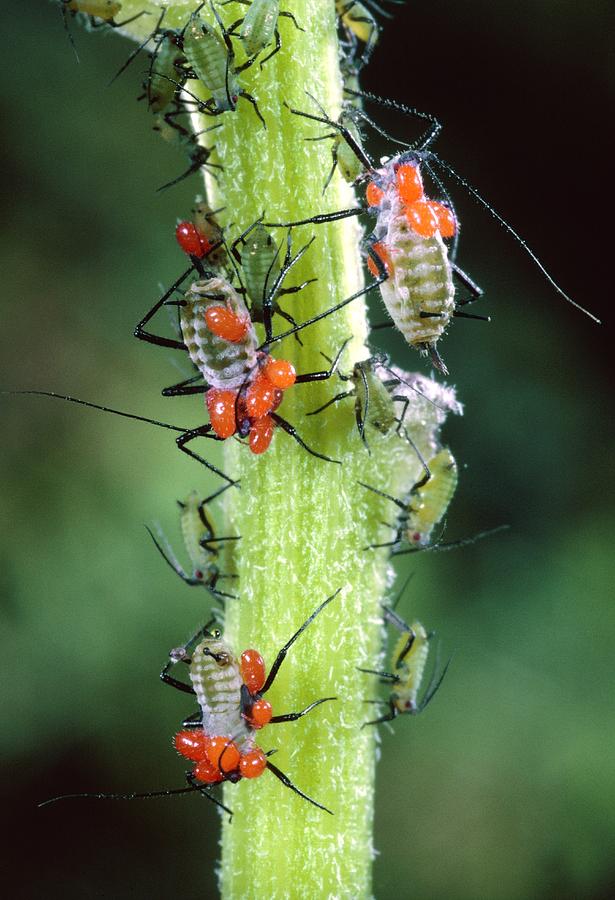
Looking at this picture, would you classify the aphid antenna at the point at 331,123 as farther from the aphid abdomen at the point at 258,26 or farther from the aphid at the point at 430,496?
the aphid at the point at 430,496

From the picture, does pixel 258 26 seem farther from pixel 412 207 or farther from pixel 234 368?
pixel 234 368

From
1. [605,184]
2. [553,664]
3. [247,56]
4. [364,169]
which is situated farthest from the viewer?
[605,184]

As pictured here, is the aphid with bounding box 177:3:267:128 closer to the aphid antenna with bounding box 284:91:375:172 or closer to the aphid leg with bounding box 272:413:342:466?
the aphid antenna with bounding box 284:91:375:172

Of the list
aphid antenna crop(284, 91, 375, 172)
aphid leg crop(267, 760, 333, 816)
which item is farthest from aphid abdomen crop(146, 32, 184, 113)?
aphid leg crop(267, 760, 333, 816)

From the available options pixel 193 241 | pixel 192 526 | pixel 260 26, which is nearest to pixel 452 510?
pixel 192 526

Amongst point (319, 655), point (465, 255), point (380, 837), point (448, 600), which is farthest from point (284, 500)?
point (465, 255)

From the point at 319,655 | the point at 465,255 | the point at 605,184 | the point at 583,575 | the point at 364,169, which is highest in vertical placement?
the point at 605,184

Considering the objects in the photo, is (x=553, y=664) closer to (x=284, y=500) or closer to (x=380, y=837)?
(x=380, y=837)
